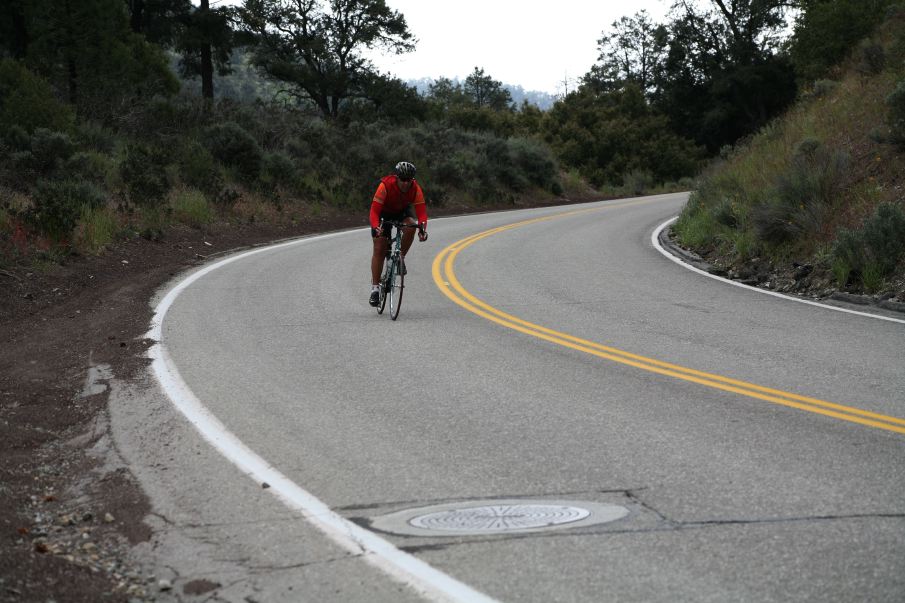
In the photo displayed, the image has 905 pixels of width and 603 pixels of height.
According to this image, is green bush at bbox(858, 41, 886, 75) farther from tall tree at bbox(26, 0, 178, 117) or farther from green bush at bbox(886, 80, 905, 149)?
tall tree at bbox(26, 0, 178, 117)

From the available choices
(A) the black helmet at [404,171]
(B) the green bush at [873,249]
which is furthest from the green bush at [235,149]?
(B) the green bush at [873,249]

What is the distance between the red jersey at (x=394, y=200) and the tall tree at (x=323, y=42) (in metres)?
37.9

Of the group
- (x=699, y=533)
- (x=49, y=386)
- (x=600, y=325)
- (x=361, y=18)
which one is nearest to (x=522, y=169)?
(x=361, y=18)

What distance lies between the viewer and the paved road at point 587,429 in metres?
4.13

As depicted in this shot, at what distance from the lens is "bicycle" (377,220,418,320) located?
37.2ft

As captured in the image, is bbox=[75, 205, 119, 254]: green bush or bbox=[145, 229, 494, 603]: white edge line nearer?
bbox=[145, 229, 494, 603]: white edge line

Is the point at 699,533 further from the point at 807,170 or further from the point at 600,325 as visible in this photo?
the point at 807,170

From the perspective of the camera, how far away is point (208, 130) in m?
26.9

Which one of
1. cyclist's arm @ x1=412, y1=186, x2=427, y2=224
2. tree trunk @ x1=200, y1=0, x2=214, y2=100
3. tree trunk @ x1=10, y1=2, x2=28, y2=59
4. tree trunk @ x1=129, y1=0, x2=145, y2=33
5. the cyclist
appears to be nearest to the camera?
the cyclist

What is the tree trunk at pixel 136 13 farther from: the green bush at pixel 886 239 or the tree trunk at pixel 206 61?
the green bush at pixel 886 239

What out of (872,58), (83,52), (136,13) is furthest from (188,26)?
(872,58)

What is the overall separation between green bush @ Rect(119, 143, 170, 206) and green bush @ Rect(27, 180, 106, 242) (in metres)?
1.66

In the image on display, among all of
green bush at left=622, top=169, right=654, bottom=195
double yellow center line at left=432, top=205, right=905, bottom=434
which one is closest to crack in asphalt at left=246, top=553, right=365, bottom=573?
double yellow center line at left=432, top=205, right=905, bottom=434

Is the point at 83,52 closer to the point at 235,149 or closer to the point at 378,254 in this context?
the point at 235,149
